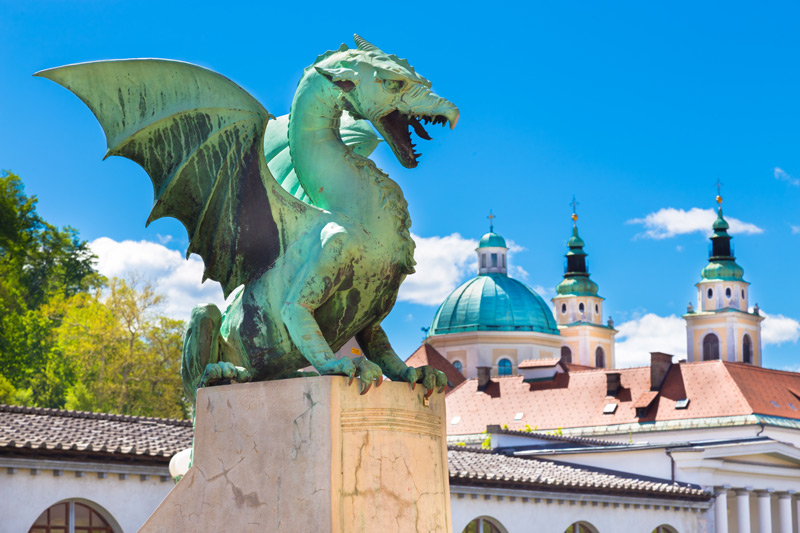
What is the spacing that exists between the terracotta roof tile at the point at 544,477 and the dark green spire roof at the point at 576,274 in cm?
8186

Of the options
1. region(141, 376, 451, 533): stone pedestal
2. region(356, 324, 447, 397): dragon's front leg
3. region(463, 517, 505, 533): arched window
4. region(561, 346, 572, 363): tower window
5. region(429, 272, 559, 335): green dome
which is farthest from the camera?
region(561, 346, 572, 363): tower window

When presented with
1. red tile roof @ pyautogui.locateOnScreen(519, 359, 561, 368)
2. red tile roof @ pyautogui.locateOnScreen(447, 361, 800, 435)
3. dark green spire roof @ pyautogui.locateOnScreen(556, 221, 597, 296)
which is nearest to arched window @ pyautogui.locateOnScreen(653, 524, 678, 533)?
red tile roof @ pyautogui.locateOnScreen(447, 361, 800, 435)

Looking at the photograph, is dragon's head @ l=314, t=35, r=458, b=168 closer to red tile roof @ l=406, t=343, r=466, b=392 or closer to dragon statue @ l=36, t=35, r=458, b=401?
dragon statue @ l=36, t=35, r=458, b=401

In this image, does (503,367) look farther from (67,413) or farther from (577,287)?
(67,413)

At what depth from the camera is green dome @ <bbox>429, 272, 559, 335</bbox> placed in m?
89.6

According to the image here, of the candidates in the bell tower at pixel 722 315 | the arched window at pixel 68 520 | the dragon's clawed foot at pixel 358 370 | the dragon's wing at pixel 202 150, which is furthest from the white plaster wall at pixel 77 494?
the bell tower at pixel 722 315

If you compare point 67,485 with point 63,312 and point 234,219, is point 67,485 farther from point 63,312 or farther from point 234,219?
point 63,312

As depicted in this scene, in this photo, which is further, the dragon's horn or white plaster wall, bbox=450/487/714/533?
white plaster wall, bbox=450/487/714/533

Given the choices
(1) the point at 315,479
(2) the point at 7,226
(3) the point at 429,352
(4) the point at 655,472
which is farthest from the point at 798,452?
(1) the point at 315,479

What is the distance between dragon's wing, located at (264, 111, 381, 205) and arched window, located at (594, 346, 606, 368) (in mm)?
115070

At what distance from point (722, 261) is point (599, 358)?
584 inches

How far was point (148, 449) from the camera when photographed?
80.1 feet

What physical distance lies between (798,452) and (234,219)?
43.9m

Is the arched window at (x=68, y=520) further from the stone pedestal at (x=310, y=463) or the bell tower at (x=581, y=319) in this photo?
the bell tower at (x=581, y=319)
